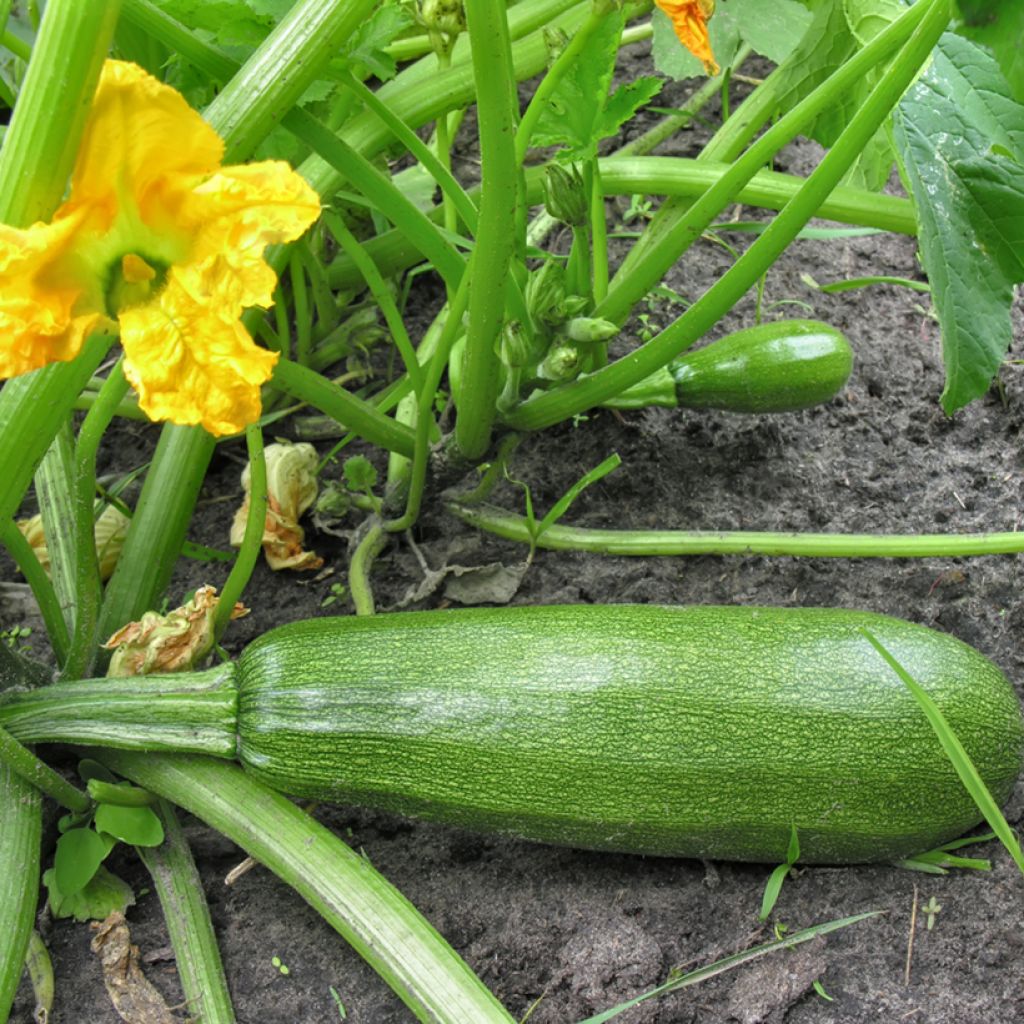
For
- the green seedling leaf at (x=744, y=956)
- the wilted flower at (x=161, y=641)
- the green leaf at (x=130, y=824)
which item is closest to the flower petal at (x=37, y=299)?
the wilted flower at (x=161, y=641)

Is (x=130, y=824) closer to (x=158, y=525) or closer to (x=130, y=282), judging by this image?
(x=158, y=525)

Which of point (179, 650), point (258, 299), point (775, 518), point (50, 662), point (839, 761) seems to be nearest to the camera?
point (258, 299)

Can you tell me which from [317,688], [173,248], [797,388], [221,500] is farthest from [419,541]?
[173,248]

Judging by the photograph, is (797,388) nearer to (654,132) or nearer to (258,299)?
(654,132)

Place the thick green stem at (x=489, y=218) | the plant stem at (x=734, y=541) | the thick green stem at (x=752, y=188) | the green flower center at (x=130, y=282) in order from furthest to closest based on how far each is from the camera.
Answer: the thick green stem at (x=752, y=188) < the plant stem at (x=734, y=541) < the thick green stem at (x=489, y=218) < the green flower center at (x=130, y=282)

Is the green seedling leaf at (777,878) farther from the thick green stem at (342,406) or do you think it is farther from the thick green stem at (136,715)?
the thick green stem at (342,406)

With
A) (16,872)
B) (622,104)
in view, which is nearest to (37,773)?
(16,872)
